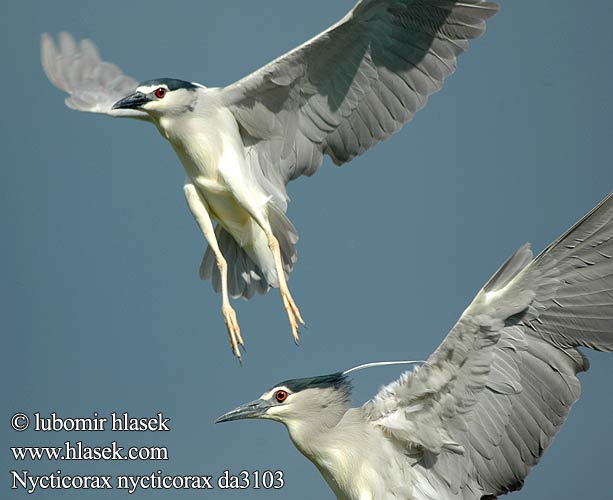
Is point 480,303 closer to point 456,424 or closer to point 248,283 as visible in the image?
point 456,424

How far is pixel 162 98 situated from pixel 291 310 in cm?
152

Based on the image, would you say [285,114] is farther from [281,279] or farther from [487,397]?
[487,397]

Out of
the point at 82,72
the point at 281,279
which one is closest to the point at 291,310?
the point at 281,279

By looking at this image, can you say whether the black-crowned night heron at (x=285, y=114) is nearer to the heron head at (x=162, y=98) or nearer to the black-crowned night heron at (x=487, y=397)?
the heron head at (x=162, y=98)

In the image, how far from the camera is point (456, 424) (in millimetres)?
6977

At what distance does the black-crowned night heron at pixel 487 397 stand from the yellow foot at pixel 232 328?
0.65 meters

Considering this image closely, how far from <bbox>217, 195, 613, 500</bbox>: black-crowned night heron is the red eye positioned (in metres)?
0.10

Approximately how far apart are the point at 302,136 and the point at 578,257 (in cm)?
265

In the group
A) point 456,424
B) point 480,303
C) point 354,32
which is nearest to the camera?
point 480,303

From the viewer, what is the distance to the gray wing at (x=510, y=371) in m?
6.62

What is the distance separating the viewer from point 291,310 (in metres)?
8.23

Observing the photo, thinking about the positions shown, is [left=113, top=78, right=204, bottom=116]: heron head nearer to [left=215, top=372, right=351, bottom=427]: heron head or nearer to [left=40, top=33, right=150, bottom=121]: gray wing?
[left=40, top=33, right=150, bottom=121]: gray wing

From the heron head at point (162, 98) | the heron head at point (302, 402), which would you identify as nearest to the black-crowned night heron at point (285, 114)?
the heron head at point (162, 98)

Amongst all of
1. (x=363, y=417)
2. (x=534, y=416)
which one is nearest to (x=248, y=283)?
(x=363, y=417)
